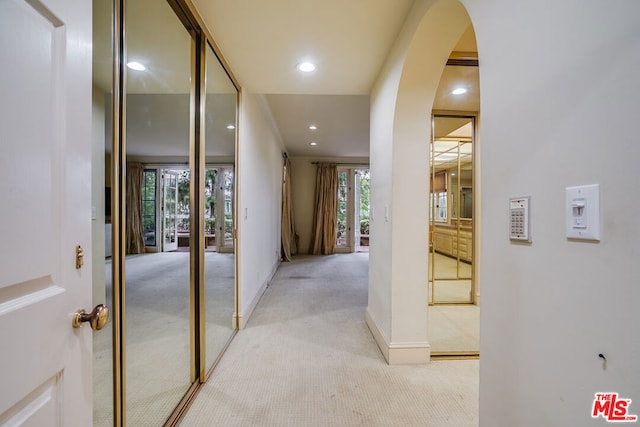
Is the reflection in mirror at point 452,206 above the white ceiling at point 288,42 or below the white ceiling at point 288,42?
below

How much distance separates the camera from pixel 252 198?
9.61 ft

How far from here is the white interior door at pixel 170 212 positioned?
1.91 meters

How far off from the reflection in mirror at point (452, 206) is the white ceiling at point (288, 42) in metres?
0.68

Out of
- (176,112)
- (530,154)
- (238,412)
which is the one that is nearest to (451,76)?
(530,154)

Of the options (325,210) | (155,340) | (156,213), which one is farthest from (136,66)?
(325,210)

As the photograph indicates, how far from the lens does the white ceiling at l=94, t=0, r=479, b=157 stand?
145 cm

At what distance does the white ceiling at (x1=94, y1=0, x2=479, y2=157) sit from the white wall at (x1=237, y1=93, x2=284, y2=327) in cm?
43

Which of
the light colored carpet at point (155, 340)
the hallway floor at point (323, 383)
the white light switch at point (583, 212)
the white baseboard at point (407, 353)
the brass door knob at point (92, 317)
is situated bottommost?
the hallway floor at point (323, 383)

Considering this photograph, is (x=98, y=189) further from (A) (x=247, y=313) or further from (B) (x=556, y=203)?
(A) (x=247, y=313)

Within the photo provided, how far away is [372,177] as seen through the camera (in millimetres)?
2750

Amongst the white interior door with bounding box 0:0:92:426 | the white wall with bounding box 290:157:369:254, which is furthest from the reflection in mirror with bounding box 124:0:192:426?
the white wall with bounding box 290:157:369:254

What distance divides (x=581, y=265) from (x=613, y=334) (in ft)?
0.46

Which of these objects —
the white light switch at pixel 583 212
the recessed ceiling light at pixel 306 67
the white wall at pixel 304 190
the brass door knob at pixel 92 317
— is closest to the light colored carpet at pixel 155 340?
the brass door knob at pixel 92 317

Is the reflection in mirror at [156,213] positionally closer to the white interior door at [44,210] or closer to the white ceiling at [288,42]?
the white ceiling at [288,42]
